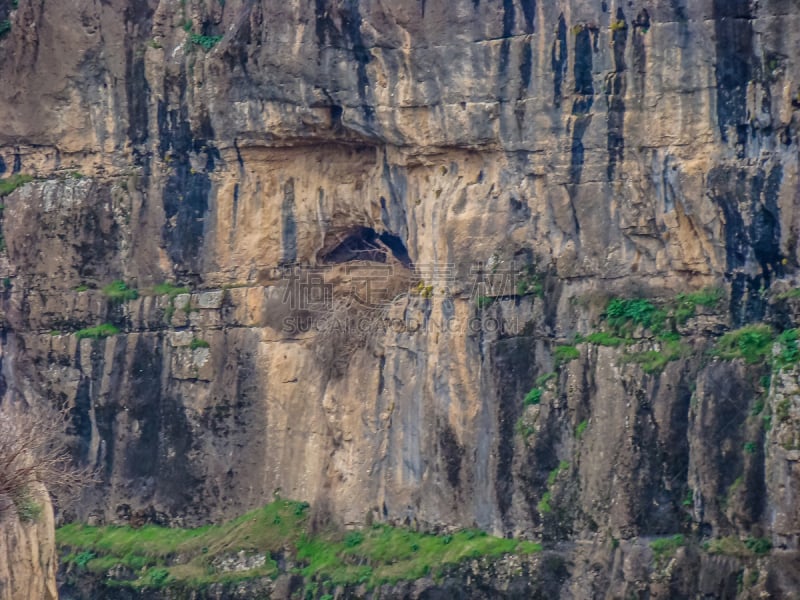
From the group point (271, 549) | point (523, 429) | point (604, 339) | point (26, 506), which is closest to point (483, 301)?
point (523, 429)

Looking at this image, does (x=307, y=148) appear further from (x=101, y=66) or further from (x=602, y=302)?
(x=602, y=302)

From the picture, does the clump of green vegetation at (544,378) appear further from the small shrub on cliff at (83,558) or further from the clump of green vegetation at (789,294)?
the small shrub on cliff at (83,558)

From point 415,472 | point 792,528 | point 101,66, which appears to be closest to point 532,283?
point 415,472

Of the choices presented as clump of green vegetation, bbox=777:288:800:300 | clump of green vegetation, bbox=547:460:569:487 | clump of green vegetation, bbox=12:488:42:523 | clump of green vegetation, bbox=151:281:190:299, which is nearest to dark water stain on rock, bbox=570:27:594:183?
clump of green vegetation, bbox=777:288:800:300

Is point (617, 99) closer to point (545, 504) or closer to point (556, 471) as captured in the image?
point (556, 471)

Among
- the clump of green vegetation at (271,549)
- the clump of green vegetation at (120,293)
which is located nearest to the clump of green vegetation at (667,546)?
the clump of green vegetation at (271,549)

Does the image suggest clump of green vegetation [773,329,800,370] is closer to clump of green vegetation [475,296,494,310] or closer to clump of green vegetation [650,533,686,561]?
clump of green vegetation [650,533,686,561]
